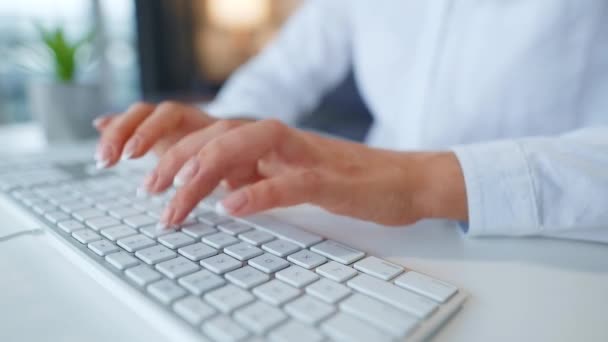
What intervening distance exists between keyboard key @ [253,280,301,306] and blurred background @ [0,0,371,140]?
3.19m

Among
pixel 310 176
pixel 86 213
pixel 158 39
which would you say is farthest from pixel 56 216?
pixel 158 39

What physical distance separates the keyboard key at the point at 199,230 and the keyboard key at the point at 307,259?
8 centimetres

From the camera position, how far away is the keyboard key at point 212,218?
15.0 inches

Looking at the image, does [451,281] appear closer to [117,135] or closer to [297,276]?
[297,276]

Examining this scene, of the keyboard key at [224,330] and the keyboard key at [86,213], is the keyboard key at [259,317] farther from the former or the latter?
the keyboard key at [86,213]

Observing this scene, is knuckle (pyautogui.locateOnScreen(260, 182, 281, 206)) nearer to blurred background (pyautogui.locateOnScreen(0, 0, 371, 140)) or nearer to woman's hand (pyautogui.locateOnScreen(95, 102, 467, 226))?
woman's hand (pyautogui.locateOnScreen(95, 102, 467, 226))

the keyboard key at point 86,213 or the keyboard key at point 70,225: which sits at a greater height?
the keyboard key at point 86,213

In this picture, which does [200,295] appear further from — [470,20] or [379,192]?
[470,20]

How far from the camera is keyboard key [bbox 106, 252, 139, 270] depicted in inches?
11.4

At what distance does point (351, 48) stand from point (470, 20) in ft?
1.43

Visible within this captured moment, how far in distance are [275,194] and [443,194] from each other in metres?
0.16

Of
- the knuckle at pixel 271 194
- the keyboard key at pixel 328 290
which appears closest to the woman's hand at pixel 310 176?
the knuckle at pixel 271 194

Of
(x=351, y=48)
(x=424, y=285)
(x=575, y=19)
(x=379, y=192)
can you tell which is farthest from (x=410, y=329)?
(x=351, y=48)

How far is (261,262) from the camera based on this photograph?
30 cm
